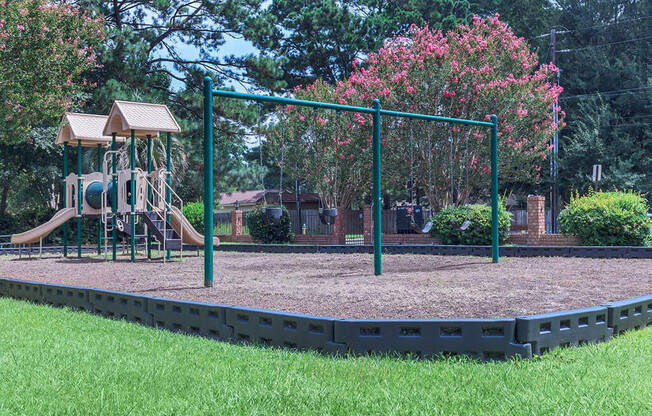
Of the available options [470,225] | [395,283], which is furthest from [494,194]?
[395,283]

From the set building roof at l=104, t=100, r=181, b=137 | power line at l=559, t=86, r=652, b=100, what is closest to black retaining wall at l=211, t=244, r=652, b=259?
building roof at l=104, t=100, r=181, b=137

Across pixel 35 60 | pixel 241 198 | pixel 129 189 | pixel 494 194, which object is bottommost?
pixel 494 194

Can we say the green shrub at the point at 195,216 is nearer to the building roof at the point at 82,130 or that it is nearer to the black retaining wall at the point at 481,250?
the black retaining wall at the point at 481,250

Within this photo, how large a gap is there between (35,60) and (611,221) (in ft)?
46.6

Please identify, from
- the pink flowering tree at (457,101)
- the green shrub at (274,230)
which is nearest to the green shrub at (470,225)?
the pink flowering tree at (457,101)

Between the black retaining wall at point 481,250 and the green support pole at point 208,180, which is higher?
the green support pole at point 208,180

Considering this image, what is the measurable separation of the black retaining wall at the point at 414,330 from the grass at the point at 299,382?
14cm

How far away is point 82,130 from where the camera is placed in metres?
17.7

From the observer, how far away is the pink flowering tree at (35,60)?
49.7 ft

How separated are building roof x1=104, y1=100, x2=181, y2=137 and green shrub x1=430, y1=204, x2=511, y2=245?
290 inches

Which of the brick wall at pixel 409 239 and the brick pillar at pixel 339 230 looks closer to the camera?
the brick wall at pixel 409 239

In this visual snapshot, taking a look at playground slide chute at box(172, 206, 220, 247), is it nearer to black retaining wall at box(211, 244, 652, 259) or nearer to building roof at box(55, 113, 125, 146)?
building roof at box(55, 113, 125, 146)

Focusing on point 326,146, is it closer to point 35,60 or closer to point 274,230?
point 274,230

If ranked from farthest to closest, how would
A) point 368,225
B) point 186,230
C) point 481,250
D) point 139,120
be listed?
point 368,225 < point 186,230 < point 139,120 < point 481,250
